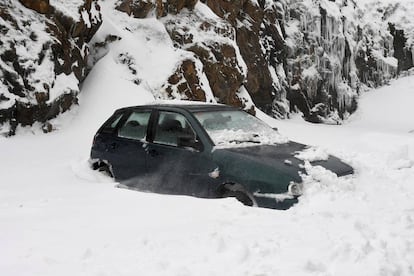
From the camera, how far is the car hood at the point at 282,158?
16.0 feet

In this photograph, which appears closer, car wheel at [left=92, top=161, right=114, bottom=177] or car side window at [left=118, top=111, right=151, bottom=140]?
car side window at [left=118, top=111, right=151, bottom=140]

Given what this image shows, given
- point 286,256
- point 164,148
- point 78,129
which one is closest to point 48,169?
point 164,148

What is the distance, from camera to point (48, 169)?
24.0 feet

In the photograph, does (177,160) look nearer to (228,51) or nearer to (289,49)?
(228,51)

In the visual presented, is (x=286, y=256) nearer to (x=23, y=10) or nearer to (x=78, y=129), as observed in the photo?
(x=78, y=129)

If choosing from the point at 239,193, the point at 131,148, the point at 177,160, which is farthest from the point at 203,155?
the point at 131,148

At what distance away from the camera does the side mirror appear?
5.37 metres

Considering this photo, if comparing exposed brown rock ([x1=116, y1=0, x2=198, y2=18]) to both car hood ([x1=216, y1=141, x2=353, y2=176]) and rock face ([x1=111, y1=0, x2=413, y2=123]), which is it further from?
car hood ([x1=216, y1=141, x2=353, y2=176])

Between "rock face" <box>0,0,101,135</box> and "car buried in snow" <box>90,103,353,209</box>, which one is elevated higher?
"car buried in snow" <box>90,103,353,209</box>

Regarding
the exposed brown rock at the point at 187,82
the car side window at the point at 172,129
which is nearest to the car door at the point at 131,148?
the car side window at the point at 172,129

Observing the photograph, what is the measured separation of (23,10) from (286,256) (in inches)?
413

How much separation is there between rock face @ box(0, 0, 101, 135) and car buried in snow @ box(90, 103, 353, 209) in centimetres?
452

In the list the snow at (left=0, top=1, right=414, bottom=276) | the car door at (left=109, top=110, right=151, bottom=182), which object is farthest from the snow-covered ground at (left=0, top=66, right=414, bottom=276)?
the car door at (left=109, top=110, right=151, bottom=182)

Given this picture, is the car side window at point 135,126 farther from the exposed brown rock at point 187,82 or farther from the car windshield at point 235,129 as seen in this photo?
the exposed brown rock at point 187,82
